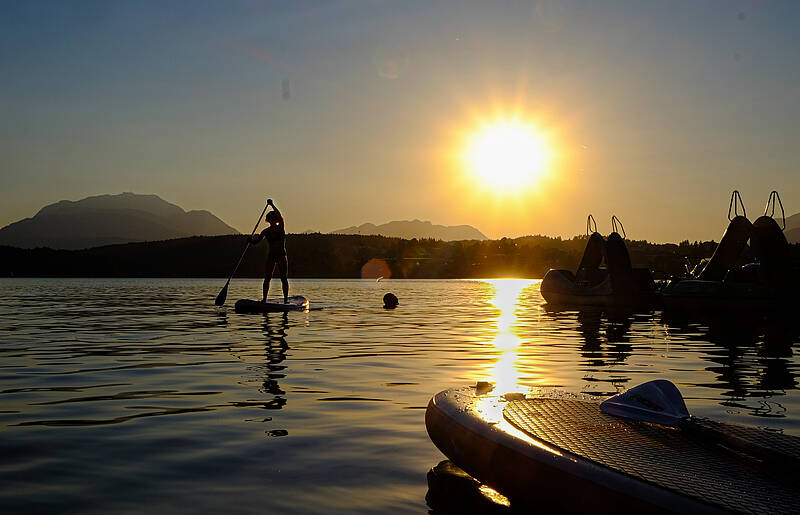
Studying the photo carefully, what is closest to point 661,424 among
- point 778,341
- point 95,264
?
point 778,341

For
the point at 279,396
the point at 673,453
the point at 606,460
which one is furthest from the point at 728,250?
the point at 606,460

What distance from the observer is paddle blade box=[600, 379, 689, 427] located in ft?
18.0

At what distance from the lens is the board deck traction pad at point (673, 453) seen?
151 inches

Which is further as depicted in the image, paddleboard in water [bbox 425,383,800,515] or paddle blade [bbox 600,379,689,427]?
paddle blade [bbox 600,379,689,427]

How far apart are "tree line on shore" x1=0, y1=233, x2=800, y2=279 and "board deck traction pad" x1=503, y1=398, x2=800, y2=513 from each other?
127243 mm

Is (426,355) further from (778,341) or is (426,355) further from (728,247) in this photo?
(728,247)

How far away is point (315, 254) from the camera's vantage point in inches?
5591

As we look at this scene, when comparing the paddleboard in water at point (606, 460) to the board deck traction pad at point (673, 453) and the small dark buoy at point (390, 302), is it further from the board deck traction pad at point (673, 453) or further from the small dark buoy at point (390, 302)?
the small dark buoy at point (390, 302)

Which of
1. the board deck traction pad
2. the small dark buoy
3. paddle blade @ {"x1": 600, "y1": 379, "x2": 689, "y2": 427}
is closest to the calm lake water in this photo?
the board deck traction pad

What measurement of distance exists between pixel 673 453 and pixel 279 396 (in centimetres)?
544

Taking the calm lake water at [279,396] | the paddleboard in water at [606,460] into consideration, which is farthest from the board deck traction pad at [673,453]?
the calm lake water at [279,396]

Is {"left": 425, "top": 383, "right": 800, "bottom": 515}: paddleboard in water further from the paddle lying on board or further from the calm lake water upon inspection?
the calm lake water

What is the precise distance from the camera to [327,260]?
5497 inches

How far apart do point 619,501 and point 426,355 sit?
9.89 meters
